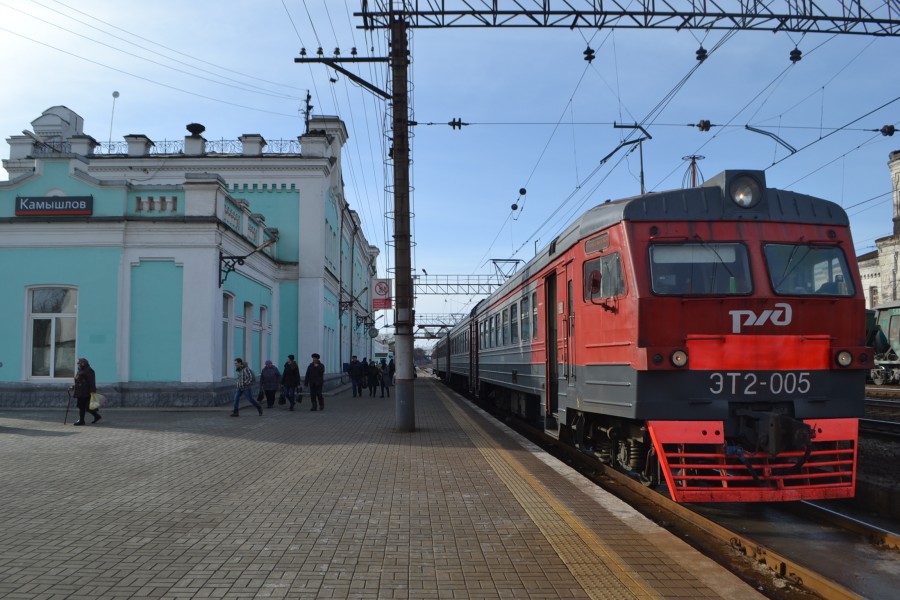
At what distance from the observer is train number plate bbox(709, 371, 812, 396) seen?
6.89m

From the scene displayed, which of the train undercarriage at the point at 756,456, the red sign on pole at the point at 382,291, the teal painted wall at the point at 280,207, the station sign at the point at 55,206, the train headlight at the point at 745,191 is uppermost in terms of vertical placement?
the teal painted wall at the point at 280,207

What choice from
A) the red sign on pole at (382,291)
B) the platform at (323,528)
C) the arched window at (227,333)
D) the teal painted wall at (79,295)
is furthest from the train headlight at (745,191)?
the red sign on pole at (382,291)

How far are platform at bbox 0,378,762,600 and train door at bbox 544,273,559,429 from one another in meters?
0.73

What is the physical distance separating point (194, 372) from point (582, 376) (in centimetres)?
1203

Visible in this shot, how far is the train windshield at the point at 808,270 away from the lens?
7.27 meters

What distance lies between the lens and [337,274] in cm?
3331

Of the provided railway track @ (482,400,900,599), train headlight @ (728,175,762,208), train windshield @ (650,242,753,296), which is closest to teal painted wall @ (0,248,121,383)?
railway track @ (482,400,900,599)

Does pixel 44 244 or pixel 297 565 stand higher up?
pixel 44 244

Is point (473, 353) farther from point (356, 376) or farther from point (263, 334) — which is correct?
point (263, 334)

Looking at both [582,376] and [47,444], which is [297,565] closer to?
[582,376]

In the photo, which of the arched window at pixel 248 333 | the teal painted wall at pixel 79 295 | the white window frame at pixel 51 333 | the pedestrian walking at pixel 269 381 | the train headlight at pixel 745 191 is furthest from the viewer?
the arched window at pixel 248 333

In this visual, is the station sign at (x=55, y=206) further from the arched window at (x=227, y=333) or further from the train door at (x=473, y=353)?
the train door at (x=473, y=353)

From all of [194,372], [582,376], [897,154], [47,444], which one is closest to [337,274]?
[194,372]

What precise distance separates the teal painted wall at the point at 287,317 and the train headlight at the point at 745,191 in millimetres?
21543
